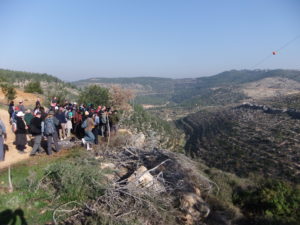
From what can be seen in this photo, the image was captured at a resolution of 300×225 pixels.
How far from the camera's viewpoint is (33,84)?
3494 centimetres

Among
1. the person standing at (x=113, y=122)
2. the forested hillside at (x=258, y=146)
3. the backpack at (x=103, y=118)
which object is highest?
the backpack at (x=103, y=118)

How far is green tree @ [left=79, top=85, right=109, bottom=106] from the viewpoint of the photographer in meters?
26.0

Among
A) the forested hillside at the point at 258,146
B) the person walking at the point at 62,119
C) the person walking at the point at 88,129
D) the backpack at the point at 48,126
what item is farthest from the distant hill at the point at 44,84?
the backpack at the point at 48,126

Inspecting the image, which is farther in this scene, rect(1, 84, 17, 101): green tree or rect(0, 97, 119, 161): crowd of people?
rect(1, 84, 17, 101): green tree

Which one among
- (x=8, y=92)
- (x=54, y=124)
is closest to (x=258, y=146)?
(x=8, y=92)

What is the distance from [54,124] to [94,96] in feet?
60.5

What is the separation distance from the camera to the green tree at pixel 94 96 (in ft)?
85.2

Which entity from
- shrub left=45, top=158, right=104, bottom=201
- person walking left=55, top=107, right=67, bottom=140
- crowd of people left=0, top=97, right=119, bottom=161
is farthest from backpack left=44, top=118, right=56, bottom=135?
shrub left=45, top=158, right=104, bottom=201

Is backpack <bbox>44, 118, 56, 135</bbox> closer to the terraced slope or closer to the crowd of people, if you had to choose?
the crowd of people

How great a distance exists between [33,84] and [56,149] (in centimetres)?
2954

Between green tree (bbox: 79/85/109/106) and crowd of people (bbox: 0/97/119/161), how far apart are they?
43.5 feet

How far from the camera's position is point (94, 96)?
2745 centimetres

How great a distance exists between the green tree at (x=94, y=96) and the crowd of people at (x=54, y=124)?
43.5ft

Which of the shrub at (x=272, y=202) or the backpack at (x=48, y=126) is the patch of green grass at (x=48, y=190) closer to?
the backpack at (x=48, y=126)
